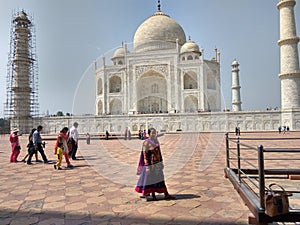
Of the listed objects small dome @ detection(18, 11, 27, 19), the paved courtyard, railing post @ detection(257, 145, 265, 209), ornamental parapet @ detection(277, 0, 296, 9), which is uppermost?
small dome @ detection(18, 11, 27, 19)

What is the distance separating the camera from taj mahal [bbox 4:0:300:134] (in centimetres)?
2072

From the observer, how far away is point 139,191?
338 cm

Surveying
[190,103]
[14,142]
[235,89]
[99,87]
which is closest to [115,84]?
[99,87]

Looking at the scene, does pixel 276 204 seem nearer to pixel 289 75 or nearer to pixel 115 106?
pixel 289 75

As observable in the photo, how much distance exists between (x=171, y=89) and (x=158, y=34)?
760 cm

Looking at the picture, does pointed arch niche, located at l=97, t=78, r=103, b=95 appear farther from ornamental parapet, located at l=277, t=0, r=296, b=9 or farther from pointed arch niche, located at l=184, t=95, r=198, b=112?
ornamental parapet, located at l=277, t=0, r=296, b=9

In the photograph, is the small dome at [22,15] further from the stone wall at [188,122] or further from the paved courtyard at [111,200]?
the paved courtyard at [111,200]

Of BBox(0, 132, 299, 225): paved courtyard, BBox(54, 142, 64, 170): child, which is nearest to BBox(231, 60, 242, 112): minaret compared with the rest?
BBox(0, 132, 299, 225): paved courtyard

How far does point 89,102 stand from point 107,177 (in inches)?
84.8

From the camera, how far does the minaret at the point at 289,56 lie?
20328 mm

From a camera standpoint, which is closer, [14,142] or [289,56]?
[14,142]

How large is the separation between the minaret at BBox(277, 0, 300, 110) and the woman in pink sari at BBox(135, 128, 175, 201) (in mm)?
20222

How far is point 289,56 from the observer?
67.4 feet

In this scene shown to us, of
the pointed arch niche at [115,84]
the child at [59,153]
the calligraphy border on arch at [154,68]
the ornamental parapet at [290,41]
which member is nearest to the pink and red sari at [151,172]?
the child at [59,153]
